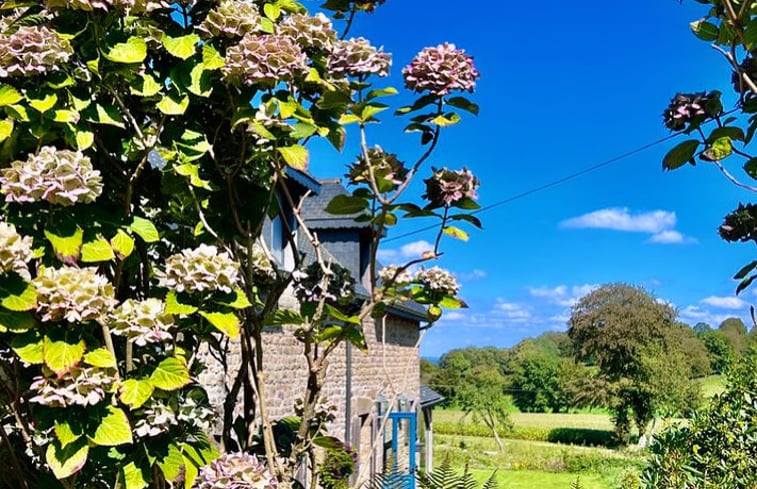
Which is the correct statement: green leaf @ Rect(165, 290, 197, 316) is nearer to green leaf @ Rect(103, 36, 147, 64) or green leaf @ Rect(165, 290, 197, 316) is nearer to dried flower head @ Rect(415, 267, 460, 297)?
green leaf @ Rect(103, 36, 147, 64)

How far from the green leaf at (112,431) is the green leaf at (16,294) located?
0.30m

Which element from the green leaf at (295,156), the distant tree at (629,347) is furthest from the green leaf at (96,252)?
the distant tree at (629,347)

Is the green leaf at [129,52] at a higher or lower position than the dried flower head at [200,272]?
higher

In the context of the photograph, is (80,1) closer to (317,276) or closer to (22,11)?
(22,11)

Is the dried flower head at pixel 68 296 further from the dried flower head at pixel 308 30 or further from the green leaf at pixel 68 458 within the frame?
the dried flower head at pixel 308 30

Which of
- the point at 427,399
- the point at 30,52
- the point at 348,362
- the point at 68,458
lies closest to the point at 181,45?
the point at 30,52

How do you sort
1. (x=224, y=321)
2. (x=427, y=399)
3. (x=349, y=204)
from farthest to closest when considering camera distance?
(x=427, y=399) < (x=349, y=204) < (x=224, y=321)

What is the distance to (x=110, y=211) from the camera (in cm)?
182

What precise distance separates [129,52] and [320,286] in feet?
2.70

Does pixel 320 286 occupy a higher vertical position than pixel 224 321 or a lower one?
higher

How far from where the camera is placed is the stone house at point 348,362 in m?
6.97

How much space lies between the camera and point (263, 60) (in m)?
1.61

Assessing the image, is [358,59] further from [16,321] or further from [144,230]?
[16,321]

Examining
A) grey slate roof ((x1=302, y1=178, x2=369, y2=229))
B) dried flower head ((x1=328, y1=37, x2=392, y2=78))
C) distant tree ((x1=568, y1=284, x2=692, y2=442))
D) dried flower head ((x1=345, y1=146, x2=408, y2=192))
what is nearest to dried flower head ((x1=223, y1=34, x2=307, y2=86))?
dried flower head ((x1=328, y1=37, x2=392, y2=78))
